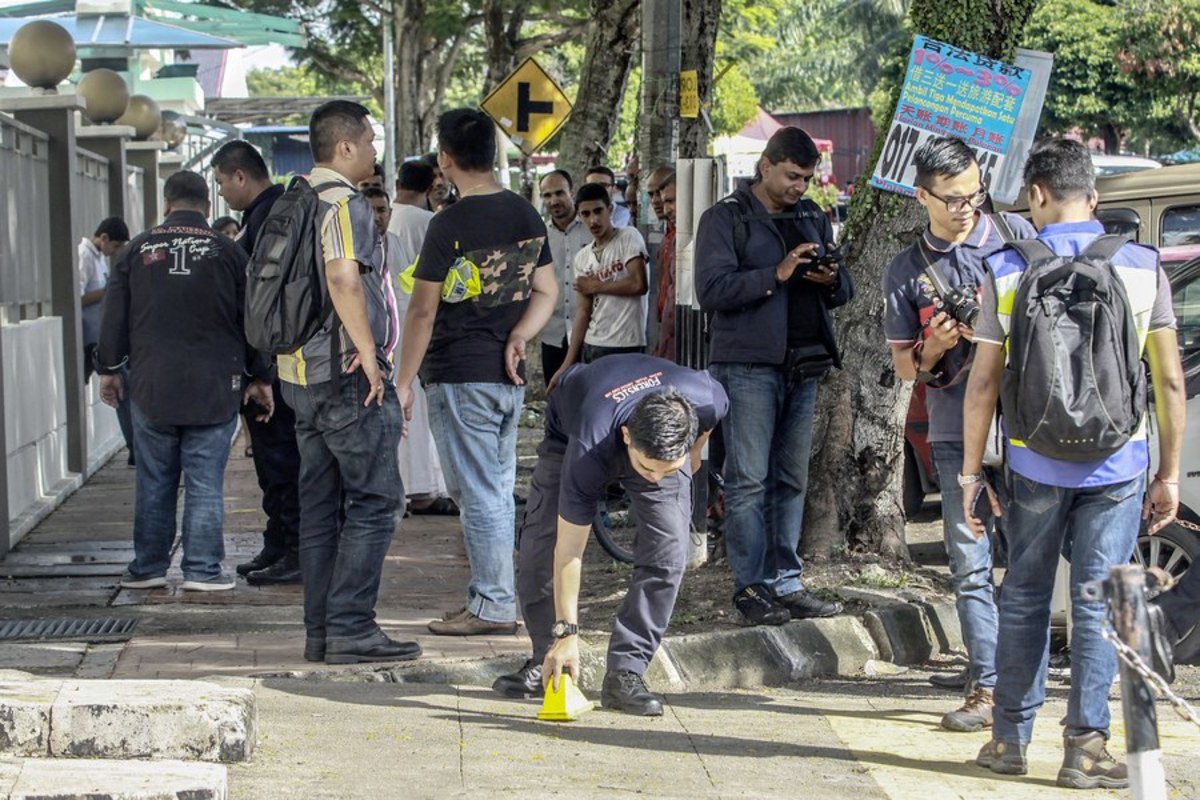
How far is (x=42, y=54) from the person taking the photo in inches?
501

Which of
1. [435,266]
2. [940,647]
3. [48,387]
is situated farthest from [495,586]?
[48,387]

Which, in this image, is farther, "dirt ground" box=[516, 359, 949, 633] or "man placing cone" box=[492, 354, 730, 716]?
"dirt ground" box=[516, 359, 949, 633]

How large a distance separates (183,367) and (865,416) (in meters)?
3.11

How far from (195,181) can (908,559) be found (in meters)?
3.76

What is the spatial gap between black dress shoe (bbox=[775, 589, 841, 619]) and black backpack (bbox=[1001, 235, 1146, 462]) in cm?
248

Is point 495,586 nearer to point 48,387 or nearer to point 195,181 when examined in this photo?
point 195,181

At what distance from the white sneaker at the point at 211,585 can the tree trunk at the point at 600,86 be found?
905 centimetres

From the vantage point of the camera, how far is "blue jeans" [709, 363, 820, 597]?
7.34 metres

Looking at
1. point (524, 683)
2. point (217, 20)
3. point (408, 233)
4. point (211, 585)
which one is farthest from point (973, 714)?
point (217, 20)

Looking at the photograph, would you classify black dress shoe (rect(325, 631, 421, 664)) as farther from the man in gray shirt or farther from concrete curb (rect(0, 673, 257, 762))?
the man in gray shirt

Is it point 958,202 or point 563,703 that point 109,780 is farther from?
point 958,202

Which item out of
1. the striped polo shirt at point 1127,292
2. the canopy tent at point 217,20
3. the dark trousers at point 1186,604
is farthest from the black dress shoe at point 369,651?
the canopy tent at point 217,20

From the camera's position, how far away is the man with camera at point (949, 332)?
5.93 metres

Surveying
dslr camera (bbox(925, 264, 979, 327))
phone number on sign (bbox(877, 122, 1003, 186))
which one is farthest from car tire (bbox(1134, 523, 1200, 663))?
dslr camera (bbox(925, 264, 979, 327))
